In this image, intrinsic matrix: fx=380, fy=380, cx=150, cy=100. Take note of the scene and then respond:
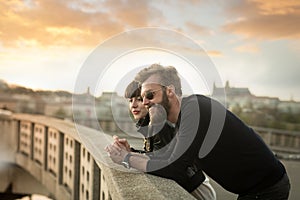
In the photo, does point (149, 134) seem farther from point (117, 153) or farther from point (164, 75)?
point (164, 75)

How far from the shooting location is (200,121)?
128cm

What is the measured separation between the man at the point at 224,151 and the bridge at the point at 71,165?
16 cm

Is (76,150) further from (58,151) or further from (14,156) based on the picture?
(14,156)

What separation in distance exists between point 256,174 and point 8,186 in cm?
1516

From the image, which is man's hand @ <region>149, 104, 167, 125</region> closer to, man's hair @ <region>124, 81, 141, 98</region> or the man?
the man

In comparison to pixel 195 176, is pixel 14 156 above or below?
below

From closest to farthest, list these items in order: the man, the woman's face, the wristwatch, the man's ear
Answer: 1. the man
2. the man's ear
3. the wristwatch
4. the woman's face

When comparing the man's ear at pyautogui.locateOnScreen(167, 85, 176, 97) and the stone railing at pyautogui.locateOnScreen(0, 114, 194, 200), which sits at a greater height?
the man's ear at pyautogui.locateOnScreen(167, 85, 176, 97)

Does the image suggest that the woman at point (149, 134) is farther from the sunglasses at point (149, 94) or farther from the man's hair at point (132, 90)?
the sunglasses at point (149, 94)

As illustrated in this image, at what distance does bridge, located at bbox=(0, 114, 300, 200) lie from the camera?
1.48 m

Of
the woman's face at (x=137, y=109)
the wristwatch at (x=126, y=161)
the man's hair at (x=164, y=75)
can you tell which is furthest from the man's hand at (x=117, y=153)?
the man's hair at (x=164, y=75)

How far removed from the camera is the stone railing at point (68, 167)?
4.76 feet

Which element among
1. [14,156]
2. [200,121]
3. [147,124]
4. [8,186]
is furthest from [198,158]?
[8,186]

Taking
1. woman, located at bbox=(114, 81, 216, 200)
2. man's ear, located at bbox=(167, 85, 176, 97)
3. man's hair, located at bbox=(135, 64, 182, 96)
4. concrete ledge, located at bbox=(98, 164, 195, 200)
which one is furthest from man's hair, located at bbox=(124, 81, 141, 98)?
concrete ledge, located at bbox=(98, 164, 195, 200)
